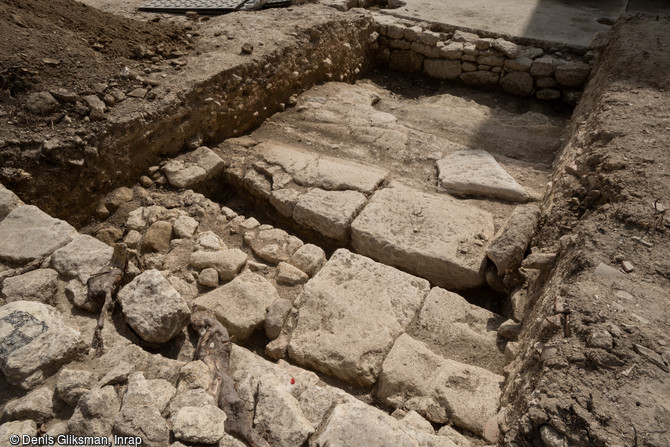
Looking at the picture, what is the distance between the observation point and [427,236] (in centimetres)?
303

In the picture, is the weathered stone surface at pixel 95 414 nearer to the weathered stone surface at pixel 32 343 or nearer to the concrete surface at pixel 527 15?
the weathered stone surface at pixel 32 343

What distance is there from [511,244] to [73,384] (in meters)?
2.28

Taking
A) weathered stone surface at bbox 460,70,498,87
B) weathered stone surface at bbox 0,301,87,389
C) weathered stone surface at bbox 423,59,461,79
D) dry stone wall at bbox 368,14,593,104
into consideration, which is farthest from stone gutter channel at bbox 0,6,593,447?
weathered stone surface at bbox 460,70,498,87

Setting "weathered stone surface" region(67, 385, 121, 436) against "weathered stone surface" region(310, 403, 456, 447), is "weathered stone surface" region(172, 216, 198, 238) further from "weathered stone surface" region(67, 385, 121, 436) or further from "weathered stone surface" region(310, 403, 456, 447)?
"weathered stone surface" region(310, 403, 456, 447)

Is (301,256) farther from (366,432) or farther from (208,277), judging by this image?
(366,432)

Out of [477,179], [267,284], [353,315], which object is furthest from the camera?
[477,179]

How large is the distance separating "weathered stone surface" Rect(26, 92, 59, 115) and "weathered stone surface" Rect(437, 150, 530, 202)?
2.59 metres

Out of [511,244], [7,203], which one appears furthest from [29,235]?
[511,244]

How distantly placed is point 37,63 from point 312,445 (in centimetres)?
291

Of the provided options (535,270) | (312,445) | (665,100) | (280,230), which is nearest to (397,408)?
(312,445)

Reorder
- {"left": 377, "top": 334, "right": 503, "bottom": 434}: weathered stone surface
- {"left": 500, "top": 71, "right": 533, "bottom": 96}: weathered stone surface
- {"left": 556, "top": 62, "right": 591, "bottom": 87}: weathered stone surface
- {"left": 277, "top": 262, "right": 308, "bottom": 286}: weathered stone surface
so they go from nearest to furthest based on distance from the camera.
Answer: {"left": 377, "top": 334, "right": 503, "bottom": 434}: weathered stone surface
{"left": 277, "top": 262, "right": 308, "bottom": 286}: weathered stone surface
{"left": 556, "top": 62, "right": 591, "bottom": 87}: weathered stone surface
{"left": 500, "top": 71, "right": 533, "bottom": 96}: weathered stone surface

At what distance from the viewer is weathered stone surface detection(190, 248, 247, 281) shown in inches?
108

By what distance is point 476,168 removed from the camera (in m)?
3.63

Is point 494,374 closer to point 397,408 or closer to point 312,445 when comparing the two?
point 397,408
